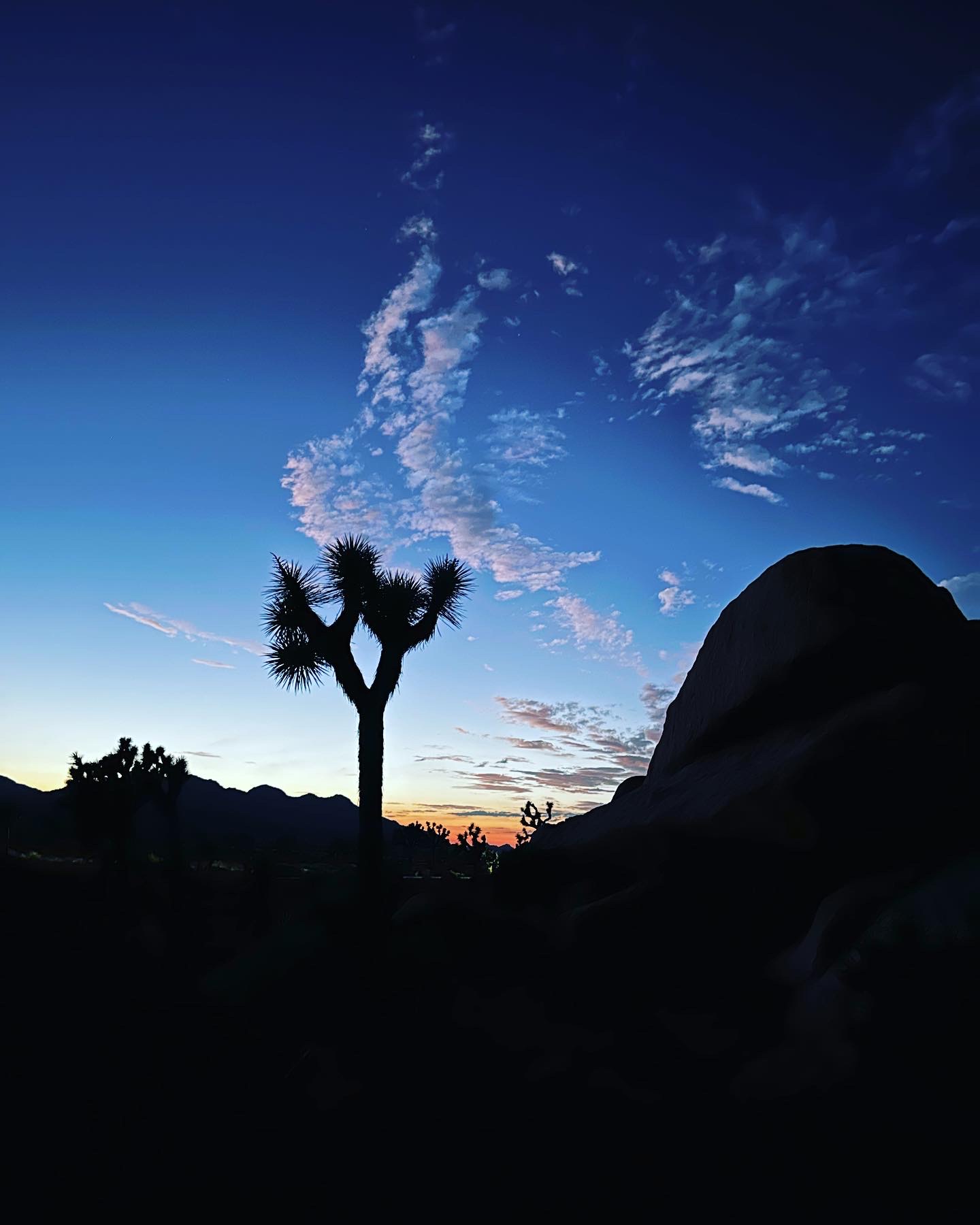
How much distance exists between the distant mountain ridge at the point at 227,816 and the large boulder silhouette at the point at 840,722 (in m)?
47.9

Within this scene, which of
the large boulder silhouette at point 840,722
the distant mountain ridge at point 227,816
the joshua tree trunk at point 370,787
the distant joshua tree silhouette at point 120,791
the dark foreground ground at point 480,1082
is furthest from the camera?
the distant mountain ridge at point 227,816

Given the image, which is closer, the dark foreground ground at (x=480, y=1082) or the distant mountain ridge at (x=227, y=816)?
the dark foreground ground at (x=480, y=1082)

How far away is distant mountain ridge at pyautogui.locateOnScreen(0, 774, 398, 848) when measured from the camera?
53.9 m

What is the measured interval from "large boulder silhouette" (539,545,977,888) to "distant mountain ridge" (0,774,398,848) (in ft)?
157

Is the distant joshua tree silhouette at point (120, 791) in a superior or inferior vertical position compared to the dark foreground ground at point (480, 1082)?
superior

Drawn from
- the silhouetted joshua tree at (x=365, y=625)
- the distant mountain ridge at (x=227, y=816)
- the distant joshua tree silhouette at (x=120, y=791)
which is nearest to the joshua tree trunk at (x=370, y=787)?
the silhouetted joshua tree at (x=365, y=625)

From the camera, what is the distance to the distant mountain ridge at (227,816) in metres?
53.9

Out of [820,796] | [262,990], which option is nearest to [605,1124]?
[820,796]

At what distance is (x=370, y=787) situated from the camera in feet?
47.8

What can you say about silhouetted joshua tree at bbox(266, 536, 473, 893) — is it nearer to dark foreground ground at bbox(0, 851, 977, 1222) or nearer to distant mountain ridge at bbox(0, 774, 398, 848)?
dark foreground ground at bbox(0, 851, 977, 1222)

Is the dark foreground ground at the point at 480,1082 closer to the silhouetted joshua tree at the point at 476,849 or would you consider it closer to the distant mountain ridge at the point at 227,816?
the silhouetted joshua tree at the point at 476,849

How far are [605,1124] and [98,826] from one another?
85.6 ft

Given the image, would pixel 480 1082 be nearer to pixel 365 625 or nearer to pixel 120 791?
pixel 365 625

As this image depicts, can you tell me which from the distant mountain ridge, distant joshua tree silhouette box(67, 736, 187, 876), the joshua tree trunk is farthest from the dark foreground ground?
the distant mountain ridge
